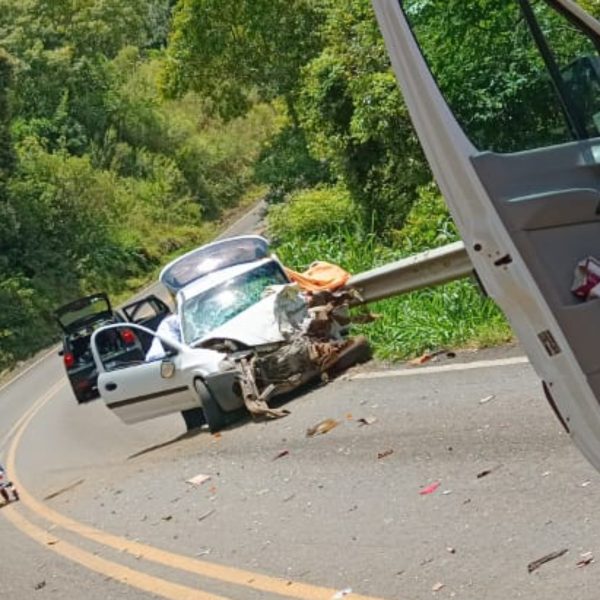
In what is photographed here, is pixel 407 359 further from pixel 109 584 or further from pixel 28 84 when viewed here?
pixel 28 84

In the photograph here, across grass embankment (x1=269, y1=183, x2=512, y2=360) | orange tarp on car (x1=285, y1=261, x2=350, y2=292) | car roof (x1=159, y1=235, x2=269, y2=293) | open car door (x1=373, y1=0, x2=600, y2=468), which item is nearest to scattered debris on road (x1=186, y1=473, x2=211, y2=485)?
grass embankment (x1=269, y1=183, x2=512, y2=360)

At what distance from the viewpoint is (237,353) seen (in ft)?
42.5

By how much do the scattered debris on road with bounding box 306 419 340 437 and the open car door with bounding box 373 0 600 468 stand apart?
573 centimetres

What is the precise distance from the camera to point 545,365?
14.9 feet

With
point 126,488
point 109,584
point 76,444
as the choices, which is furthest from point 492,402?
point 76,444

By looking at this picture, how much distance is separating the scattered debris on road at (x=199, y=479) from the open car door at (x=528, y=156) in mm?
5948

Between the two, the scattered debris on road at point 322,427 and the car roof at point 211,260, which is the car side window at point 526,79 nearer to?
the scattered debris on road at point 322,427

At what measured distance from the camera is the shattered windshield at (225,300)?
13.9 m

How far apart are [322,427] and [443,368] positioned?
126cm

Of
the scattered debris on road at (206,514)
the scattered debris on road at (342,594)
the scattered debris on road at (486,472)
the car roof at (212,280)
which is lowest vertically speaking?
the scattered debris on road at (206,514)

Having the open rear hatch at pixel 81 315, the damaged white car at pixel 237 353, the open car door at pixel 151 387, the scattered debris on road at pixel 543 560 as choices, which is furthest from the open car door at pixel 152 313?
the scattered debris on road at pixel 543 560

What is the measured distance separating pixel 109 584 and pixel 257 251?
8742 millimetres

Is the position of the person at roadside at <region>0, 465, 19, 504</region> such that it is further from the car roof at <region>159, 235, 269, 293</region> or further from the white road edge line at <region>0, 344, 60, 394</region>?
the white road edge line at <region>0, 344, 60, 394</region>

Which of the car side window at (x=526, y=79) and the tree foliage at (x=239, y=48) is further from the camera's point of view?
the tree foliage at (x=239, y=48)
